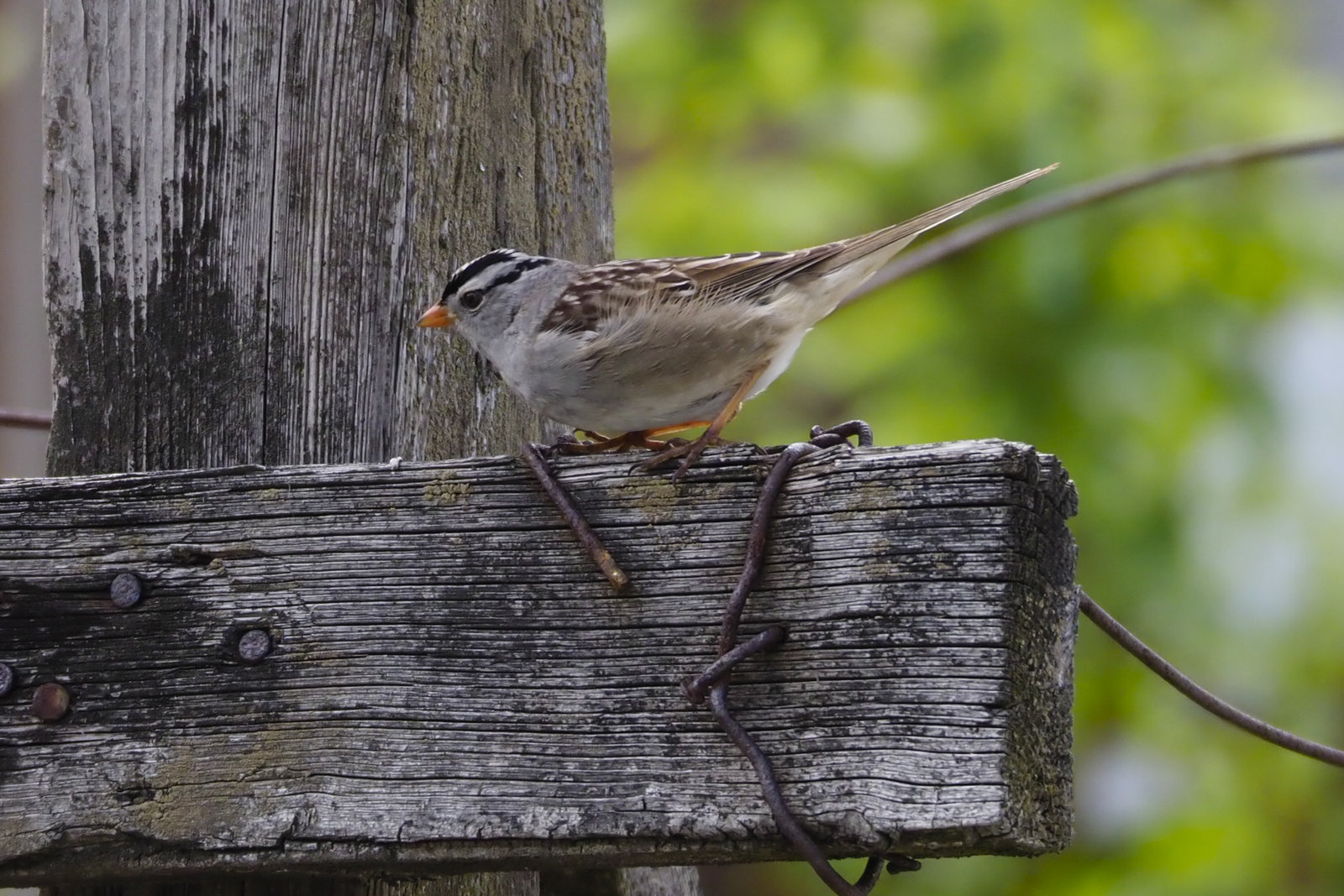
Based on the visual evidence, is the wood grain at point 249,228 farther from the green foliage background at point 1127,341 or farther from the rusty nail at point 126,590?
the green foliage background at point 1127,341

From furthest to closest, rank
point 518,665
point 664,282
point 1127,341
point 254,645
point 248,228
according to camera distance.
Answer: point 1127,341, point 664,282, point 248,228, point 254,645, point 518,665

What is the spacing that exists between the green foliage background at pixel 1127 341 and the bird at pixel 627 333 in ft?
7.15

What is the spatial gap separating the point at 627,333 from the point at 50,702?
1.11 metres

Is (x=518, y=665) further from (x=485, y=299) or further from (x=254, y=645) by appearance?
(x=485, y=299)

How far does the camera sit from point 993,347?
16.1 feet

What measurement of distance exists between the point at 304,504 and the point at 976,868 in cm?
393

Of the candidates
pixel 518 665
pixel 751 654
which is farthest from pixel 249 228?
pixel 751 654

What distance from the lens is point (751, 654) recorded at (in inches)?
58.3

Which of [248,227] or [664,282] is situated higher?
[248,227]

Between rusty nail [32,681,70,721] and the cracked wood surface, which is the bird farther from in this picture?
rusty nail [32,681,70,721]

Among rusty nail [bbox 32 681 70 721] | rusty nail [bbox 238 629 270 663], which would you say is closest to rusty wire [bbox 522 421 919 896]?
rusty nail [bbox 238 629 270 663]

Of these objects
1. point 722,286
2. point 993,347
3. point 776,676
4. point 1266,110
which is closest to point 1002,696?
point 776,676

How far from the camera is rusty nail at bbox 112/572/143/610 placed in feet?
5.82

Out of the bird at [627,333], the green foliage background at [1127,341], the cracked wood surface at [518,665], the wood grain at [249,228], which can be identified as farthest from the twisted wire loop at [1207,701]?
the green foliage background at [1127,341]
